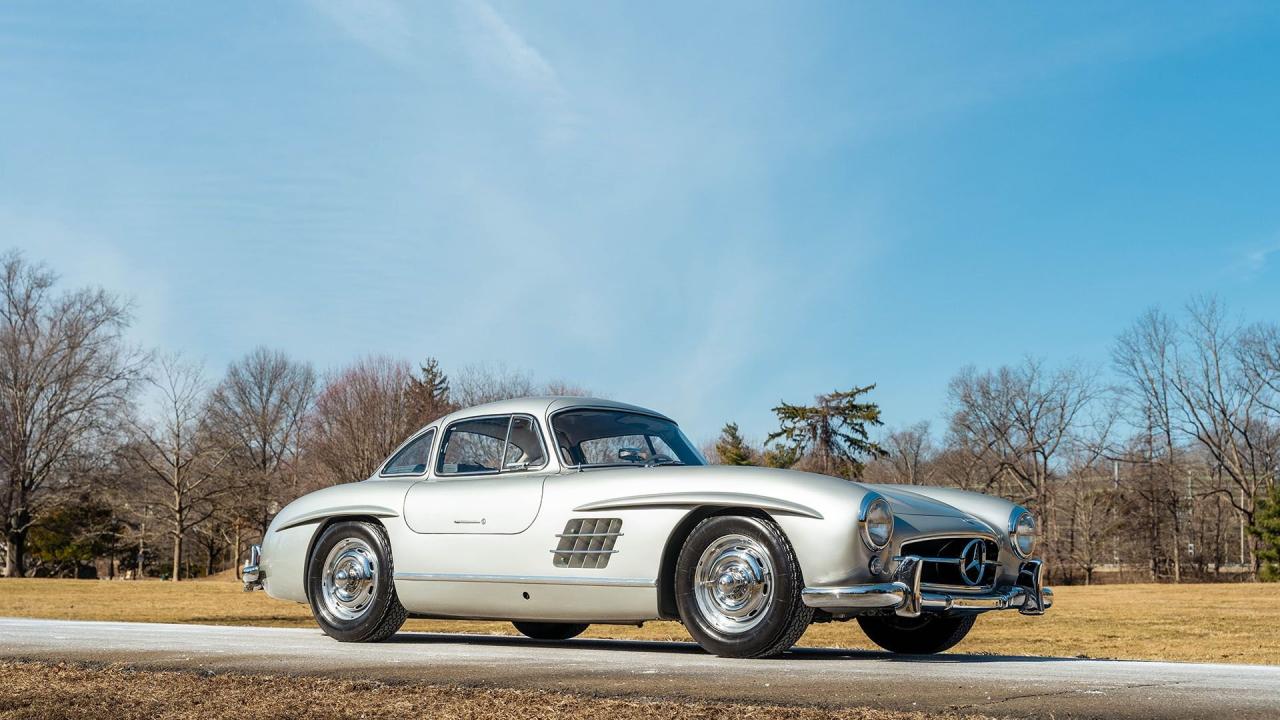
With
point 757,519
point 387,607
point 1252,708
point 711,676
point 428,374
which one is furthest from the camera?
point 428,374

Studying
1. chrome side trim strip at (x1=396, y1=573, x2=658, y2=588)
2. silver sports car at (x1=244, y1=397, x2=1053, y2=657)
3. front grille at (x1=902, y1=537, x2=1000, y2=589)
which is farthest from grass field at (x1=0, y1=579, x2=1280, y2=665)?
front grille at (x1=902, y1=537, x2=1000, y2=589)

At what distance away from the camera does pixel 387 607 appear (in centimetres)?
812

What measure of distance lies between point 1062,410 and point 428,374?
41203 mm

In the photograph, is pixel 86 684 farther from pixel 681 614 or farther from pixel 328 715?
pixel 681 614

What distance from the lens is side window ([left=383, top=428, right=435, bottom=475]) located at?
8.55 metres

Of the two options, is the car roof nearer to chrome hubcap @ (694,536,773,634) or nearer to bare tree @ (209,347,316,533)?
chrome hubcap @ (694,536,773,634)

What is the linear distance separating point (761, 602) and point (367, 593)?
3196 mm

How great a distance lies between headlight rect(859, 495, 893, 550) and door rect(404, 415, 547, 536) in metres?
2.13

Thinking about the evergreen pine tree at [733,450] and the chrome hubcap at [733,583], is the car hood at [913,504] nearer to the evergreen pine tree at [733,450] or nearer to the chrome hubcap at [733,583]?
the chrome hubcap at [733,583]

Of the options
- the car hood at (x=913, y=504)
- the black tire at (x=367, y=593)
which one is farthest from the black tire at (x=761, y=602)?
the black tire at (x=367, y=593)

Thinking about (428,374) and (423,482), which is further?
(428,374)

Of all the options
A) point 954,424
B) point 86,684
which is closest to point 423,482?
point 86,684

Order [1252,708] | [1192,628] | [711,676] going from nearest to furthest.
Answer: [1252,708] < [711,676] < [1192,628]

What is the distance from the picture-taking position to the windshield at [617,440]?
25.6 feet
